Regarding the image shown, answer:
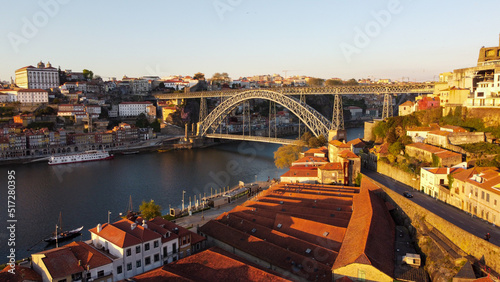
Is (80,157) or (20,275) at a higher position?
(20,275)

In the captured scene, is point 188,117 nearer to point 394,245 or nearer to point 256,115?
point 256,115

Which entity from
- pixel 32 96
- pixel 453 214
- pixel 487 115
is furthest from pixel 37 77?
pixel 453 214

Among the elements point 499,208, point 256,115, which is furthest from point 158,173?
point 256,115

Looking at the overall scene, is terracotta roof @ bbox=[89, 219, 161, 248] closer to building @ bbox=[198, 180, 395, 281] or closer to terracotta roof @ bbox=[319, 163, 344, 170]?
building @ bbox=[198, 180, 395, 281]

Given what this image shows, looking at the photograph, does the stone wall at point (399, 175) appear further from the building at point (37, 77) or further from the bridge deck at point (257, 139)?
the building at point (37, 77)

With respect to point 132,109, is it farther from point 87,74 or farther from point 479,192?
point 479,192

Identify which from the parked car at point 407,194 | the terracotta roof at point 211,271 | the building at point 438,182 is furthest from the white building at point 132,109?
the terracotta roof at point 211,271

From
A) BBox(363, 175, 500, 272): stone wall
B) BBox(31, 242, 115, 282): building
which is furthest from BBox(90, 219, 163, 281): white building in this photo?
BBox(363, 175, 500, 272): stone wall
